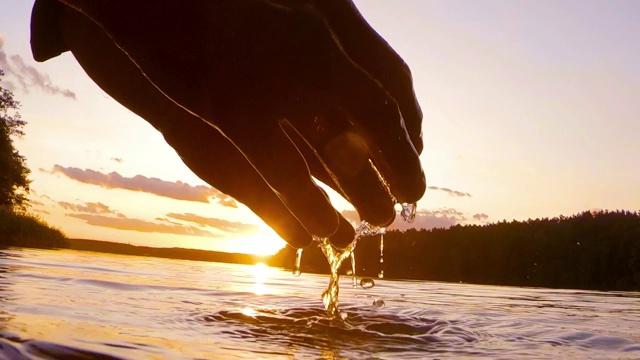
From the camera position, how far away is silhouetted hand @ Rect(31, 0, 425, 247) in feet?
5.33

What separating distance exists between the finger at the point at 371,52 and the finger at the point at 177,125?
2.32 feet

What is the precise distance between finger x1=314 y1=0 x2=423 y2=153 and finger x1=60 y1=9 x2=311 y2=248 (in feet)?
2.32

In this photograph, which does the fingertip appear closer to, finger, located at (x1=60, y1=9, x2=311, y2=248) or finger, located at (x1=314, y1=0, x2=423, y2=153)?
finger, located at (x1=60, y1=9, x2=311, y2=248)

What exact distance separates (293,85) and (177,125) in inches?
34.8

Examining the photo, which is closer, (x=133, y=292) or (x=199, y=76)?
(x=199, y=76)

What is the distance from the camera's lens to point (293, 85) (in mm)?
1655

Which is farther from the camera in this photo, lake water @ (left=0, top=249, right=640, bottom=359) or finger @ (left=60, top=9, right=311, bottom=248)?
lake water @ (left=0, top=249, right=640, bottom=359)

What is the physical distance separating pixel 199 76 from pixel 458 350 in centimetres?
230

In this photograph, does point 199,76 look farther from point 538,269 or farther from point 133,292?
point 538,269

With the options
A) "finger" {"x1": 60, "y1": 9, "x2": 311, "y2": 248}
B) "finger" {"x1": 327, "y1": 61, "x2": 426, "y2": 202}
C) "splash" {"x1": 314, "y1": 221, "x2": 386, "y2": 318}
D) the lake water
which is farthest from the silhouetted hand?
"splash" {"x1": 314, "y1": 221, "x2": 386, "y2": 318}

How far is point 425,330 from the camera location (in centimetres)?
411

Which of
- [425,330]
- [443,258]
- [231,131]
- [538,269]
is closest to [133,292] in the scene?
[425,330]

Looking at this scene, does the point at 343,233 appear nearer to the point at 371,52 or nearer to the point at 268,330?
the point at 371,52

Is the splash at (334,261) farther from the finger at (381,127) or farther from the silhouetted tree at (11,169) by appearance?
the silhouetted tree at (11,169)
